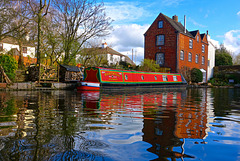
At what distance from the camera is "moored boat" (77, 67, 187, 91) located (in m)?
15.6

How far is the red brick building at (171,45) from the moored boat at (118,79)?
20.0 feet

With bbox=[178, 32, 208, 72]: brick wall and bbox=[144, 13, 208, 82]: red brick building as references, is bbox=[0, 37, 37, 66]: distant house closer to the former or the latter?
bbox=[144, 13, 208, 82]: red brick building

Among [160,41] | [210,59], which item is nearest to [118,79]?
[160,41]

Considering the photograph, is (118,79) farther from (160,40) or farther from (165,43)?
(160,40)

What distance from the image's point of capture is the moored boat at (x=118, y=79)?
615 inches

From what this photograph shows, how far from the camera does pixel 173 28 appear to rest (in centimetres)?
2706

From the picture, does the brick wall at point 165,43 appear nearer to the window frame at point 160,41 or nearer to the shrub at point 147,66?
the window frame at point 160,41

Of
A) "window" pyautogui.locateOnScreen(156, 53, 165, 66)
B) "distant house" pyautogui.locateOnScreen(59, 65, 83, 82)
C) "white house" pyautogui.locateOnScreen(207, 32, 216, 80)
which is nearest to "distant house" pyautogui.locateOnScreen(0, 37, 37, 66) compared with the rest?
"distant house" pyautogui.locateOnScreen(59, 65, 83, 82)

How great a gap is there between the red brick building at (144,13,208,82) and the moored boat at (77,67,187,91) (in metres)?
6.09

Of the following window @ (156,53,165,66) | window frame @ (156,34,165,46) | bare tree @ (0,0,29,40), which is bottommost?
window @ (156,53,165,66)

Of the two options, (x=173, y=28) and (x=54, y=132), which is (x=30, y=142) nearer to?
(x=54, y=132)

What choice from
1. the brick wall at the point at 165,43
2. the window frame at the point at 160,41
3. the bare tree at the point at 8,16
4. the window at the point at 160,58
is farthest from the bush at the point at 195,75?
the bare tree at the point at 8,16

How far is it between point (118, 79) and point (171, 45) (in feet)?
42.6

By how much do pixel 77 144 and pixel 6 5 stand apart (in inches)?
604
